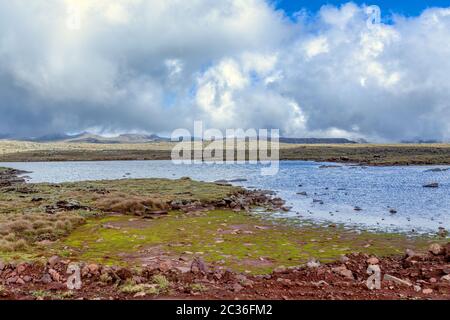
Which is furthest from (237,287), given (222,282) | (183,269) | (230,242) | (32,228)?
(32,228)

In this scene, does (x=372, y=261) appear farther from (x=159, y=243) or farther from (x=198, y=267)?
(x=159, y=243)

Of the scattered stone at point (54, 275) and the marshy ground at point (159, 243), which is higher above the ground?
the scattered stone at point (54, 275)

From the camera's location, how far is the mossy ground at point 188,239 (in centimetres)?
1772

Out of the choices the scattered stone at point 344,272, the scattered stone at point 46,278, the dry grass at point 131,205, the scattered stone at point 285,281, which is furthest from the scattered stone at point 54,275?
the dry grass at point 131,205

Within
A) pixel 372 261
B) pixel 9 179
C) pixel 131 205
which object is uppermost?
pixel 372 261

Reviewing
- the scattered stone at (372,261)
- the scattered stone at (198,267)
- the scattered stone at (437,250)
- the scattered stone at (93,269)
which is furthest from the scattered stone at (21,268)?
the scattered stone at (437,250)

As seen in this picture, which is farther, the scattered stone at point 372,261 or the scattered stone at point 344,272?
Answer: the scattered stone at point 372,261

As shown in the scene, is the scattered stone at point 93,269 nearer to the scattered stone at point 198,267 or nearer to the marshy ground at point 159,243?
the marshy ground at point 159,243

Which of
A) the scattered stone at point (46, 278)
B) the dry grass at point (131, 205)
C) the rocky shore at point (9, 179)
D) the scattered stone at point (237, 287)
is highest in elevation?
the scattered stone at point (237, 287)

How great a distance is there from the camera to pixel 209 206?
3450 cm

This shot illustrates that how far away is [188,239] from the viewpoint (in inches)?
851

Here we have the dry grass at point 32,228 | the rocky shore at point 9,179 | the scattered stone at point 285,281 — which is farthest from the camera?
the rocky shore at point 9,179

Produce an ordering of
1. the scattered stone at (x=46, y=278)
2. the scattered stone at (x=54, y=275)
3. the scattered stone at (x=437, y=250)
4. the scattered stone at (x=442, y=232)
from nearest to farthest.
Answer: the scattered stone at (x=46, y=278) < the scattered stone at (x=54, y=275) < the scattered stone at (x=437, y=250) < the scattered stone at (x=442, y=232)

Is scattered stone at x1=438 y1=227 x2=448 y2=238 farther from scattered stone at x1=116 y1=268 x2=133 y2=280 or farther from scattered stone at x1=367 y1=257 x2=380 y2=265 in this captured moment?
scattered stone at x1=116 y1=268 x2=133 y2=280
